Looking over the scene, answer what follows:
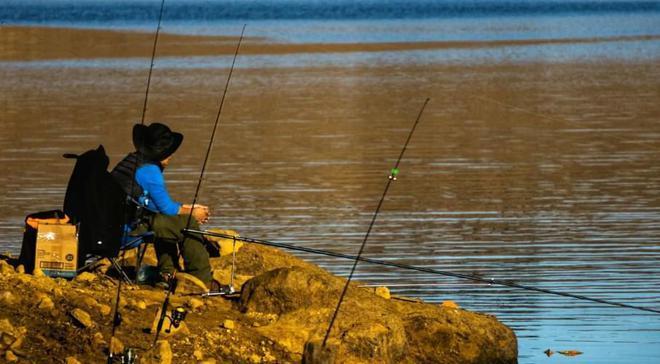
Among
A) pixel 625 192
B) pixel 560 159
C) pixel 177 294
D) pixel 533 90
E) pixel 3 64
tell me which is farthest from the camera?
pixel 3 64

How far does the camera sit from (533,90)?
3203 cm

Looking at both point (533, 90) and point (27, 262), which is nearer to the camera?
point (27, 262)

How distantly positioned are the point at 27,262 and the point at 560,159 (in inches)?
420

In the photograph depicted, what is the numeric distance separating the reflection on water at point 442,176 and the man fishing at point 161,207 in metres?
1.88

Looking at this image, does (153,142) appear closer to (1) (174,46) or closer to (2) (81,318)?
(2) (81,318)

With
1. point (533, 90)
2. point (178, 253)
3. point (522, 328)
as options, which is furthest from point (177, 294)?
point (533, 90)

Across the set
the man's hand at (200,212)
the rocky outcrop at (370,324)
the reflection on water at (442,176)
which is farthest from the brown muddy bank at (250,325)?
the reflection on water at (442,176)

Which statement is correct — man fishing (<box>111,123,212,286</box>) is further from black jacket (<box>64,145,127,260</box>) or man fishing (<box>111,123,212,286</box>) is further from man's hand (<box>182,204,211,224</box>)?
black jacket (<box>64,145,127,260</box>)

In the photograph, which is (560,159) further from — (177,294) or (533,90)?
(533,90)

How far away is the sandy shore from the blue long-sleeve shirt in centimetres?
3936

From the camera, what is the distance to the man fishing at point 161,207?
9.27 meters

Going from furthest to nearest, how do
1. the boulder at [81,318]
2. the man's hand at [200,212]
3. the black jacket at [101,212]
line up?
the man's hand at [200,212]
the black jacket at [101,212]
the boulder at [81,318]

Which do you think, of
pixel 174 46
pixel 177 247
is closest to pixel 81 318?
pixel 177 247

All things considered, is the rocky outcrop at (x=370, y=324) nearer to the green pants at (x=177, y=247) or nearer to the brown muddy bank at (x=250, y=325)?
the brown muddy bank at (x=250, y=325)
